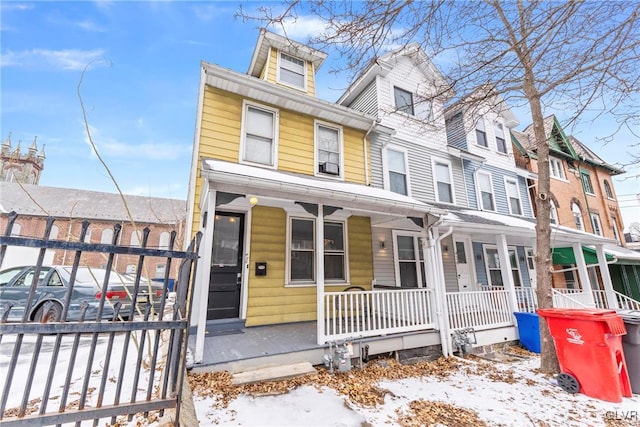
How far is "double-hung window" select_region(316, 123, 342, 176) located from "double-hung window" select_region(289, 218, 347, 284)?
149cm

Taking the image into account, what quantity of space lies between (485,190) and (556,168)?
5.70 metres

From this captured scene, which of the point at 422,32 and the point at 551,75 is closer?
the point at 422,32

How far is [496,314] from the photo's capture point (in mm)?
6648

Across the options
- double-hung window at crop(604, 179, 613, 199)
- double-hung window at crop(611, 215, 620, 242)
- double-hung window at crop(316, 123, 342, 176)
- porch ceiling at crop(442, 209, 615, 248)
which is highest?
double-hung window at crop(604, 179, 613, 199)

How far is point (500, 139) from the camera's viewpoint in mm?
11570

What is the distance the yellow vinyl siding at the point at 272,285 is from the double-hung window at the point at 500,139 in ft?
34.1

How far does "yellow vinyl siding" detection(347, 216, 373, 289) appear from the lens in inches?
271

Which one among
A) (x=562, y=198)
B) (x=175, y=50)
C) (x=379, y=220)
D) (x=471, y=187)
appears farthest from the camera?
(x=562, y=198)

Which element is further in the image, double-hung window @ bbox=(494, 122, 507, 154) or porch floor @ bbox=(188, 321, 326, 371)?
double-hung window @ bbox=(494, 122, 507, 154)

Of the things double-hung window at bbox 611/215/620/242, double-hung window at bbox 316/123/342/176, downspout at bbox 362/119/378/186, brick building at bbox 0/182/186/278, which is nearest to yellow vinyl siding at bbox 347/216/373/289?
downspout at bbox 362/119/378/186

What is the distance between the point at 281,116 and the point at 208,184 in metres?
3.49

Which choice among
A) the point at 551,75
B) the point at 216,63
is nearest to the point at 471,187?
the point at 551,75

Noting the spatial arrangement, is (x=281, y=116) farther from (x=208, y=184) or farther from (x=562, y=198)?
(x=562, y=198)

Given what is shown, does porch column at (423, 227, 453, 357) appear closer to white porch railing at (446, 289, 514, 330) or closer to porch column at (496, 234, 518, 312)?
white porch railing at (446, 289, 514, 330)
